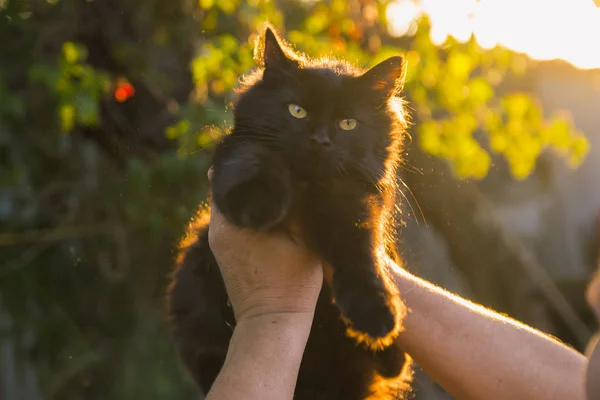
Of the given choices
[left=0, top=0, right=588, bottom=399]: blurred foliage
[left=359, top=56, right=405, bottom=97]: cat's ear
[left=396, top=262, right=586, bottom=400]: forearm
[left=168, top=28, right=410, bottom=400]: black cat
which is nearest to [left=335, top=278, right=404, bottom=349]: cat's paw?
[left=168, top=28, right=410, bottom=400]: black cat

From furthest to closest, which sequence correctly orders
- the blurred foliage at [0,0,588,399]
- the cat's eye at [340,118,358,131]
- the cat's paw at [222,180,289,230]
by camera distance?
the blurred foliage at [0,0,588,399], the cat's eye at [340,118,358,131], the cat's paw at [222,180,289,230]

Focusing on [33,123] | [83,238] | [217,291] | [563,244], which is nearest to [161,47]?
[33,123]

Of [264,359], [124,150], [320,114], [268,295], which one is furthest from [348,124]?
[124,150]

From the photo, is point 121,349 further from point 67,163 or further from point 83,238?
point 67,163

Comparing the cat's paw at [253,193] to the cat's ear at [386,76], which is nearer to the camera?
the cat's paw at [253,193]

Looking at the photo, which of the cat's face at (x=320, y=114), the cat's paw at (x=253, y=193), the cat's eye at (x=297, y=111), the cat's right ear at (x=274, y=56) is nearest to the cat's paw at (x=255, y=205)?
the cat's paw at (x=253, y=193)

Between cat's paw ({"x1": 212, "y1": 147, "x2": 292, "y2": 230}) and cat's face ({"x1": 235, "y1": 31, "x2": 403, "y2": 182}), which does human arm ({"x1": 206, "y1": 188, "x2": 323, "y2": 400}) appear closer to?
cat's paw ({"x1": 212, "y1": 147, "x2": 292, "y2": 230})

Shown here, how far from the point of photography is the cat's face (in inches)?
66.9

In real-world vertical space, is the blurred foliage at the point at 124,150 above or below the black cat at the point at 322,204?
below

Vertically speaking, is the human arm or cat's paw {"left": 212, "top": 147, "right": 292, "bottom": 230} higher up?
cat's paw {"left": 212, "top": 147, "right": 292, "bottom": 230}

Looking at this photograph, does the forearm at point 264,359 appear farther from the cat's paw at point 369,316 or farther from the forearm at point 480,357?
the forearm at point 480,357

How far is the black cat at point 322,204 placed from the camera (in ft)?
5.08

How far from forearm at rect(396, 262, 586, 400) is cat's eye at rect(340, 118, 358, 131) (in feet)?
1.51

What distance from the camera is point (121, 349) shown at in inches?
165
